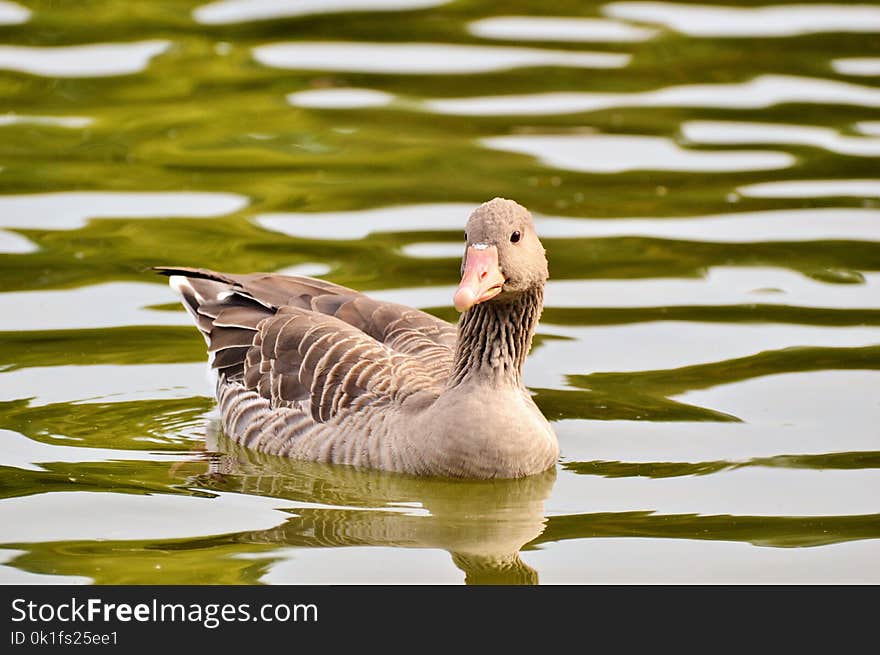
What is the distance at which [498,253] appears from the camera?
1087cm

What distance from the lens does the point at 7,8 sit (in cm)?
2305

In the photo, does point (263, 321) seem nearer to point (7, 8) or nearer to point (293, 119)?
point (293, 119)

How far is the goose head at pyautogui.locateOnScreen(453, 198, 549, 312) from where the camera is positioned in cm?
1075

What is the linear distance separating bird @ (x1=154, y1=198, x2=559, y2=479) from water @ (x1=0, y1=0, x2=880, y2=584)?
0.79 feet

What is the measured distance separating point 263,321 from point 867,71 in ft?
37.0

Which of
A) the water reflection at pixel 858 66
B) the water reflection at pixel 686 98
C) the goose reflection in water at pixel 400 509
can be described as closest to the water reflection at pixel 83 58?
the water reflection at pixel 686 98

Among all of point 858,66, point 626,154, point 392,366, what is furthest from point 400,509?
point 858,66

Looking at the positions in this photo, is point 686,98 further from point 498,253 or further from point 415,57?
point 498,253

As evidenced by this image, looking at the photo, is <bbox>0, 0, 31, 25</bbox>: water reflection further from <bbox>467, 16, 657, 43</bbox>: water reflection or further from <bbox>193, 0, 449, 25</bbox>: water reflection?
<bbox>467, 16, 657, 43</bbox>: water reflection

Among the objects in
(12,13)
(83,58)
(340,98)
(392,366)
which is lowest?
(392,366)

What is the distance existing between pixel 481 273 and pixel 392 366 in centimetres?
150

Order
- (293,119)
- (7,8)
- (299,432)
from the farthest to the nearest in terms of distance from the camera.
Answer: (7,8), (293,119), (299,432)

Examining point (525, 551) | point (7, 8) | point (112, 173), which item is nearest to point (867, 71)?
point (112, 173)
